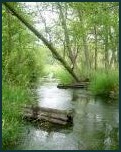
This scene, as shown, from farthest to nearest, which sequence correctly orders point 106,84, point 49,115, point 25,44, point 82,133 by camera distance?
point 106,84, point 25,44, point 49,115, point 82,133

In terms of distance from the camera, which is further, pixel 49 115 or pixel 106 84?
pixel 106 84

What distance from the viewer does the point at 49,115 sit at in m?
→ 11.9

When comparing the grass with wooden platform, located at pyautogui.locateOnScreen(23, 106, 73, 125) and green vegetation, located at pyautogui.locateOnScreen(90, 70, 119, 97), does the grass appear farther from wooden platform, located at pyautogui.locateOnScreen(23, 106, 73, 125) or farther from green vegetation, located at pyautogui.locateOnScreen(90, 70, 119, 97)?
green vegetation, located at pyautogui.locateOnScreen(90, 70, 119, 97)

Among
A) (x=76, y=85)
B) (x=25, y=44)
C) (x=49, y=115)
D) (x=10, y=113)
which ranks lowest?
(x=49, y=115)

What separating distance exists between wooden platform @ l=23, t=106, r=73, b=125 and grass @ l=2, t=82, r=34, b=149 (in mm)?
1904

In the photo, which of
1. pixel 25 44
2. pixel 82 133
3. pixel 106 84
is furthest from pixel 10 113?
pixel 106 84

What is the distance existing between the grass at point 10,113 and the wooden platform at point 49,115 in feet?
6.25

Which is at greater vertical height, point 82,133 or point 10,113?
point 10,113

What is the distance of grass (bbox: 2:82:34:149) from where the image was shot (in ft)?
30.0

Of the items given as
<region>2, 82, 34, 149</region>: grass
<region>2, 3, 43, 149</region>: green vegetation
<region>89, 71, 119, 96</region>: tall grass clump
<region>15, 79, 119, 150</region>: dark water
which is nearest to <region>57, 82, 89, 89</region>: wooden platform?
<region>89, 71, 119, 96</region>: tall grass clump

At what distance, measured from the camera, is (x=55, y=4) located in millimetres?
23797

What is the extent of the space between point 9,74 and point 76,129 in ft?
9.05

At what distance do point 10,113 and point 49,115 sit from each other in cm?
267

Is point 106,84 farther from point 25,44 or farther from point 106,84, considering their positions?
point 25,44
